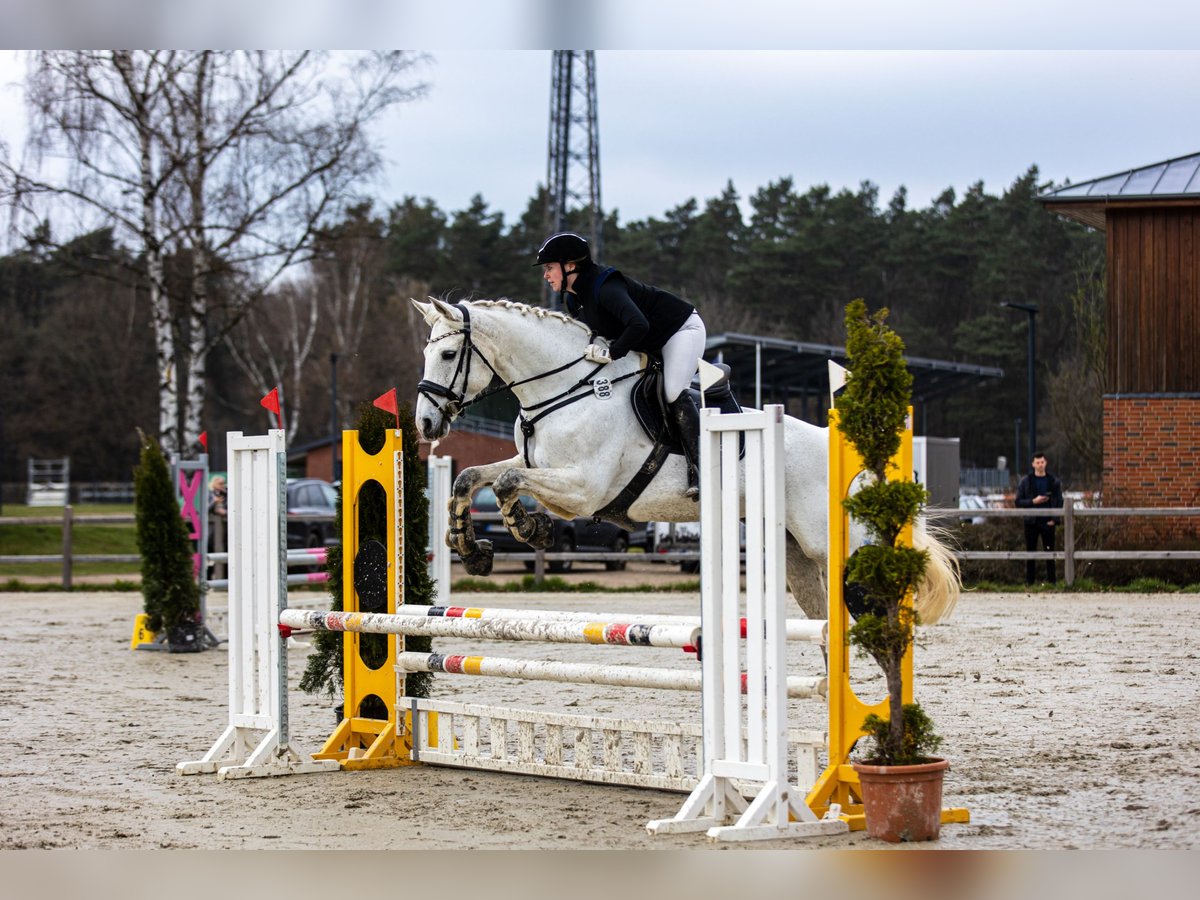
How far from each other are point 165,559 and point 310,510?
8586 millimetres

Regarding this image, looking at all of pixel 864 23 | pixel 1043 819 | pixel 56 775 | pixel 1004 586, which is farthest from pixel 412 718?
pixel 1004 586

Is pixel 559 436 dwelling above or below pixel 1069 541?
above

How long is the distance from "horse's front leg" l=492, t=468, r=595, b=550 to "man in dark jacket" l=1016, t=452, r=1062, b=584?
34.6 ft

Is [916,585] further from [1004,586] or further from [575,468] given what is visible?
[1004,586]

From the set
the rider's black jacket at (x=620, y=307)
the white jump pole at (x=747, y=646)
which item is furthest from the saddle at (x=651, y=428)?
the white jump pole at (x=747, y=646)

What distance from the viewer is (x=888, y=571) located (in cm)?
403

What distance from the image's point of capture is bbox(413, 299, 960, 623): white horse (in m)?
5.05

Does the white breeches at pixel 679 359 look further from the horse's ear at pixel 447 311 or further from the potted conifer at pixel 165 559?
the potted conifer at pixel 165 559

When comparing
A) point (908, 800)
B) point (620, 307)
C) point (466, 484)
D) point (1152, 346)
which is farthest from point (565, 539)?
point (908, 800)

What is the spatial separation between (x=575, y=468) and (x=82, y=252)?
13.8 meters

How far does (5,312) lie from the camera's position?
4456cm

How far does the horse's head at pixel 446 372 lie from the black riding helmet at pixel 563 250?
416mm

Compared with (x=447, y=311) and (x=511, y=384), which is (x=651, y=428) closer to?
(x=511, y=384)

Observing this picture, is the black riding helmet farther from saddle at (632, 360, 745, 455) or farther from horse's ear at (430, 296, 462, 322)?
saddle at (632, 360, 745, 455)
